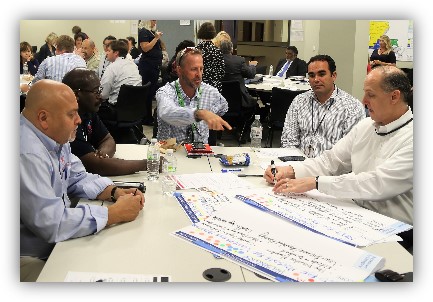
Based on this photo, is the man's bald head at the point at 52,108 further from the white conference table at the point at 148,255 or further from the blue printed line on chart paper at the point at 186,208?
the blue printed line on chart paper at the point at 186,208

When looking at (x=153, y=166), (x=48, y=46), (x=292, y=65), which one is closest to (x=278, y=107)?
(x=292, y=65)

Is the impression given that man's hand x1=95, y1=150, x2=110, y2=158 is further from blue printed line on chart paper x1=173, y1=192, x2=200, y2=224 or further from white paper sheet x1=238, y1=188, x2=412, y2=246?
white paper sheet x1=238, y1=188, x2=412, y2=246

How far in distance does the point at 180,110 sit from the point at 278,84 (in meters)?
3.82

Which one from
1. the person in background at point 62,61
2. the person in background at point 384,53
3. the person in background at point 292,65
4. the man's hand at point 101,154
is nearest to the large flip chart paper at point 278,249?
the man's hand at point 101,154

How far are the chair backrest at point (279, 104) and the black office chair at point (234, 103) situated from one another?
502 mm

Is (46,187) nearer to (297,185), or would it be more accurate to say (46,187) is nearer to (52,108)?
(52,108)

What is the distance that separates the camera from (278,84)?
6.68 m

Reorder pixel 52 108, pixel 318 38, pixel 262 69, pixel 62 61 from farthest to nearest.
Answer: pixel 262 69 < pixel 62 61 < pixel 318 38 < pixel 52 108

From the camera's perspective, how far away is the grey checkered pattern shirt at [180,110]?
3119 mm

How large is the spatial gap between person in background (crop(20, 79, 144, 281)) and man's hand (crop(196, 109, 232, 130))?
3.63 ft

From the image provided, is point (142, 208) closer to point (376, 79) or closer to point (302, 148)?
point (376, 79)

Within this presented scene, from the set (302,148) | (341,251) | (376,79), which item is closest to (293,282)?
(341,251)

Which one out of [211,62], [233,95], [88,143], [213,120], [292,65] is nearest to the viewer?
[88,143]
